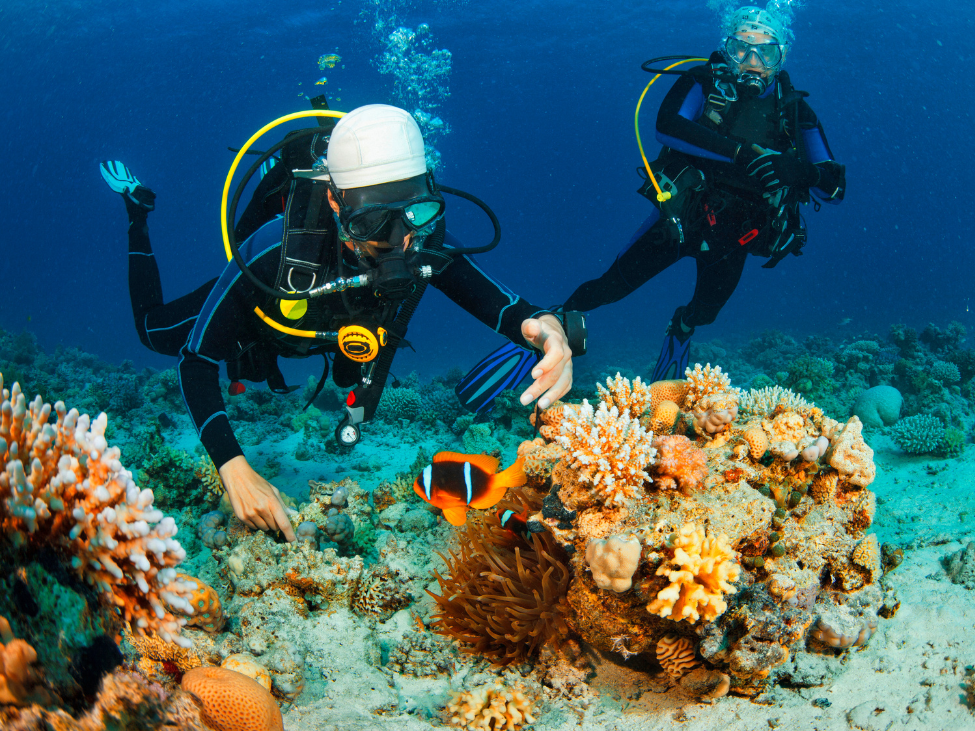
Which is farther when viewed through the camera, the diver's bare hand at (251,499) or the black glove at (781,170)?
the black glove at (781,170)

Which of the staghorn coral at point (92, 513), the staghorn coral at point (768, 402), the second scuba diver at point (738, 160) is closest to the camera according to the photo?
the staghorn coral at point (92, 513)

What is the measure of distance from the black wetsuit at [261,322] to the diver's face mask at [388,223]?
228mm

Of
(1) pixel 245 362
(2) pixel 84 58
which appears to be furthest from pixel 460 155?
(1) pixel 245 362

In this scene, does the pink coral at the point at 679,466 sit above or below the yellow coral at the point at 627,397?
below

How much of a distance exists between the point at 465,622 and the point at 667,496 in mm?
1383

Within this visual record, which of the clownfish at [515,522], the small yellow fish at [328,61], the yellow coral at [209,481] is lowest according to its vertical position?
the yellow coral at [209,481]

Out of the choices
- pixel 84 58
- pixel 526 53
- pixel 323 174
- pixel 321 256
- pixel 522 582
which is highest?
pixel 526 53

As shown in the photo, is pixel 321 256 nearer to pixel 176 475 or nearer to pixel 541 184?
pixel 176 475

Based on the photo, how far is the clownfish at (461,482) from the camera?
270 centimetres

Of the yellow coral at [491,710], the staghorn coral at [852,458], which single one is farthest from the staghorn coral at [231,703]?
the staghorn coral at [852,458]

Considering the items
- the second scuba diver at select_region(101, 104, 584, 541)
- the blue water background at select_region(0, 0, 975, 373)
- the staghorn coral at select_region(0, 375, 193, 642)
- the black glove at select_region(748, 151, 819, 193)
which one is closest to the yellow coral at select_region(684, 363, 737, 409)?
the second scuba diver at select_region(101, 104, 584, 541)

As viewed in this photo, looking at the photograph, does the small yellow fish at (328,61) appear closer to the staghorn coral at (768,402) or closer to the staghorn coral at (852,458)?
the staghorn coral at (768,402)

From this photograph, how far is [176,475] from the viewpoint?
427cm

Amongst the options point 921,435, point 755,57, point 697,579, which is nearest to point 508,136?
point 755,57
